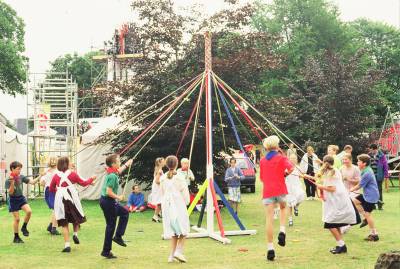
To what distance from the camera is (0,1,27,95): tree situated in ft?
117

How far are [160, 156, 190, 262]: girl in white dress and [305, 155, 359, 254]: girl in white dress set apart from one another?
2.14 m

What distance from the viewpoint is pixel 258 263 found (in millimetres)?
7977

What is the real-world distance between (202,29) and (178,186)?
8.53 meters

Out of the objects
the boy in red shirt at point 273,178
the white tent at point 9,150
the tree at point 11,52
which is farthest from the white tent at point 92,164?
the tree at point 11,52

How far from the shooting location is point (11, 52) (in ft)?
117

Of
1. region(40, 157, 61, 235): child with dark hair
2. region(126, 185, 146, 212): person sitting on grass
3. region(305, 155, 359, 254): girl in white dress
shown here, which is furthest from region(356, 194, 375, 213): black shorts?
region(126, 185, 146, 212): person sitting on grass

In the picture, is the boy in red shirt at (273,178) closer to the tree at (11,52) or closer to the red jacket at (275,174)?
the red jacket at (275,174)

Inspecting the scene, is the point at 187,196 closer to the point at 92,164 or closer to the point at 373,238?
the point at 373,238

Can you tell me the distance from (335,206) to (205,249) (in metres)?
2.25

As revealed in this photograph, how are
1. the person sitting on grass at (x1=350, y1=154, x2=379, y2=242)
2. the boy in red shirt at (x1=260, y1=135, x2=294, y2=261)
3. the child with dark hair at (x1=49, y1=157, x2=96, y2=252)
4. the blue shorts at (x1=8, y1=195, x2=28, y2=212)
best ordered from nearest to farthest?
the boy in red shirt at (x1=260, y1=135, x2=294, y2=261) → the child with dark hair at (x1=49, y1=157, x2=96, y2=252) → the person sitting on grass at (x1=350, y1=154, x2=379, y2=242) → the blue shorts at (x1=8, y1=195, x2=28, y2=212)

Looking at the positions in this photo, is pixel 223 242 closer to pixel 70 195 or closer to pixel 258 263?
pixel 258 263

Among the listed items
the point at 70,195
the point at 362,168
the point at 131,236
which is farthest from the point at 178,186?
the point at 362,168

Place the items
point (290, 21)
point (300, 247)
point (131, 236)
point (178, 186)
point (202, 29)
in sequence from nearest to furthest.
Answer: point (178, 186), point (300, 247), point (131, 236), point (202, 29), point (290, 21)

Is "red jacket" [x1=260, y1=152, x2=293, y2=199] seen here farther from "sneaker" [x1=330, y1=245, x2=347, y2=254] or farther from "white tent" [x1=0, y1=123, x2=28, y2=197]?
"white tent" [x1=0, y1=123, x2=28, y2=197]
